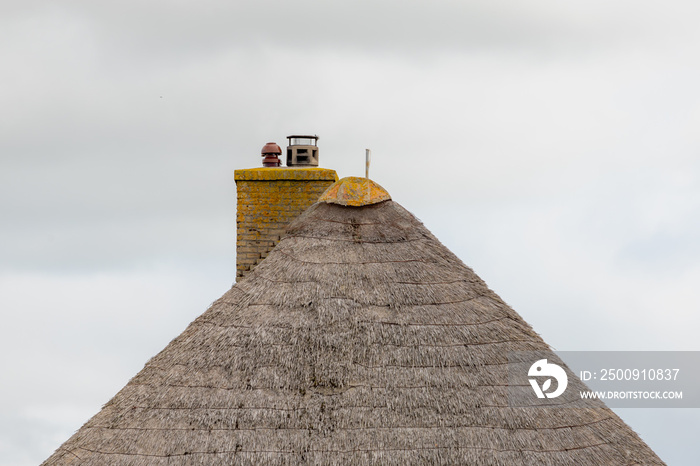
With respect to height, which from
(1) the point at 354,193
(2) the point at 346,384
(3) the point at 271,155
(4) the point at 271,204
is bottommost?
(2) the point at 346,384

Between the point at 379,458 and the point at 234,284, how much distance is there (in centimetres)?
381

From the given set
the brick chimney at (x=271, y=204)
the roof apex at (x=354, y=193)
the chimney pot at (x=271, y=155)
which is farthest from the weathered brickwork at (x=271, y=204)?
the roof apex at (x=354, y=193)

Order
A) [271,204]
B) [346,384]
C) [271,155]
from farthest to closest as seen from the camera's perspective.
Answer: [271,155] → [271,204] → [346,384]

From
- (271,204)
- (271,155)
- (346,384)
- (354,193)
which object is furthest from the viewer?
(271,155)

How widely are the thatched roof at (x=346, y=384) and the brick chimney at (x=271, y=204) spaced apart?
1.78 m

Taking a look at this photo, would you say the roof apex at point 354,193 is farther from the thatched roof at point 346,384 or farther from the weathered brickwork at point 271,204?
the weathered brickwork at point 271,204

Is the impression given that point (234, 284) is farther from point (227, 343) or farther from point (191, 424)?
point (191, 424)

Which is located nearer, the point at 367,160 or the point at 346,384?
the point at 346,384

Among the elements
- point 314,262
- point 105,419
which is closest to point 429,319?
point 314,262

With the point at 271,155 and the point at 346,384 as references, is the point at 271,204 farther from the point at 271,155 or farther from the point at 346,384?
the point at 346,384

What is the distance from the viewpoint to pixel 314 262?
1338 cm

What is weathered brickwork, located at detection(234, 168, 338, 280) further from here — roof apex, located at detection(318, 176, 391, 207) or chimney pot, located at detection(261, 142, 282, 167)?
roof apex, located at detection(318, 176, 391, 207)

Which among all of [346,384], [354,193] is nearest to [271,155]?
[354,193]

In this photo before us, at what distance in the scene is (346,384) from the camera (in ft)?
39.3
